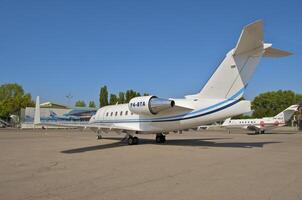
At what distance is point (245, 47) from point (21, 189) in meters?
11.6

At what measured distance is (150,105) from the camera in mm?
17250

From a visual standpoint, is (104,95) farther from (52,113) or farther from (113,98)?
(52,113)

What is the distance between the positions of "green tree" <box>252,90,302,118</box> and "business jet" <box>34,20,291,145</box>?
8742cm

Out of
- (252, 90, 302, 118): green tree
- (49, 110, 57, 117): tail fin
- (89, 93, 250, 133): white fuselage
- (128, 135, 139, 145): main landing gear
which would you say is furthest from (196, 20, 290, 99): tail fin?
(252, 90, 302, 118): green tree

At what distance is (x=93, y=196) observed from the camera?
568 centimetres

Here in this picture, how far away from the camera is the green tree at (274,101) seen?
99.1 metres

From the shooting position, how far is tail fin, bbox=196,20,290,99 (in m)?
13.9

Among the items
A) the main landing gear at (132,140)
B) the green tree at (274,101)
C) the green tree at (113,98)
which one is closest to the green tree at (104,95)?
the green tree at (113,98)

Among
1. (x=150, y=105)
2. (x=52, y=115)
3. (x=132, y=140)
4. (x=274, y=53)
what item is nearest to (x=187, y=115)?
(x=150, y=105)

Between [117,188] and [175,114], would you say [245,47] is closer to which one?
[175,114]

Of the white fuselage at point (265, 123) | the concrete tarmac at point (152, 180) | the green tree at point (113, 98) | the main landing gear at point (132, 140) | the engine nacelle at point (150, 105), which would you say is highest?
the green tree at point (113, 98)

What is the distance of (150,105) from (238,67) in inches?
215

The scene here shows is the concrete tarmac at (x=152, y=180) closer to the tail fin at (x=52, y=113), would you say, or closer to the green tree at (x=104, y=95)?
the tail fin at (x=52, y=113)

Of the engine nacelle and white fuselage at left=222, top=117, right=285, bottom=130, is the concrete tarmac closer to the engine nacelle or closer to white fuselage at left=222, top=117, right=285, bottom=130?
the engine nacelle
